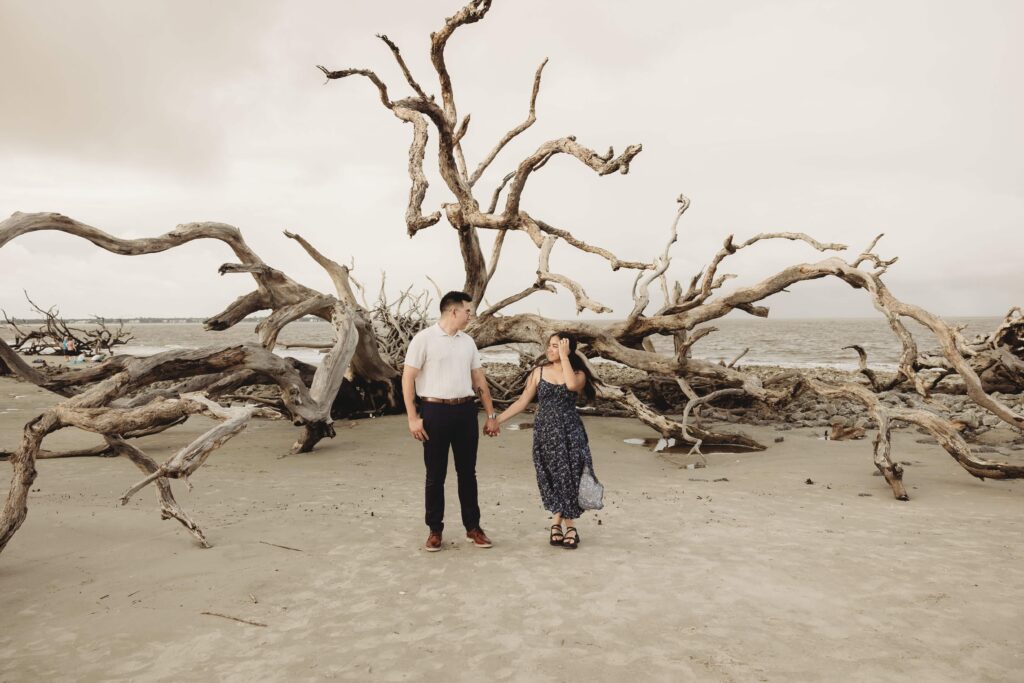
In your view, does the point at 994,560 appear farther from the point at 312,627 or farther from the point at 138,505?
the point at 138,505

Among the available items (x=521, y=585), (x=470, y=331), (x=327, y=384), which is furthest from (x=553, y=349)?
(x=470, y=331)

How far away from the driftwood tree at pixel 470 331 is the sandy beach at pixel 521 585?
528 millimetres

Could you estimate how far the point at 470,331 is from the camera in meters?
10.7

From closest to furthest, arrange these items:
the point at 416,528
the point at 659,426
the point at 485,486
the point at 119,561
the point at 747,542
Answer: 1. the point at 119,561
2. the point at 747,542
3. the point at 416,528
4. the point at 485,486
5. the point at 659,426

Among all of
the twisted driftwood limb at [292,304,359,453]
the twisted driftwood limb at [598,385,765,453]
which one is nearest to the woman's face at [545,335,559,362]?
the twisted driftwood limb at [598,385,765,453]

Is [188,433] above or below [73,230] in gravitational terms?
below

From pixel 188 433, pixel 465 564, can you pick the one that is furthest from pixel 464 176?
pixel 465 564

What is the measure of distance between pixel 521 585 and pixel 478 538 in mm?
771

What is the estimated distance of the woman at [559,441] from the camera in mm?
4867

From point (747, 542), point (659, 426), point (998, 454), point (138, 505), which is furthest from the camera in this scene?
point (659, 426)

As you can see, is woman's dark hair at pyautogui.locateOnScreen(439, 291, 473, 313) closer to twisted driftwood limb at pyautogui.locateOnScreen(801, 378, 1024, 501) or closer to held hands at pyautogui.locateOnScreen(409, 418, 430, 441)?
held hands at pyautogui.locateOnScreen(409, 418, 430, 441)

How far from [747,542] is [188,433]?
799 cm

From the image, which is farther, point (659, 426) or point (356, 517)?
point (659, 426)

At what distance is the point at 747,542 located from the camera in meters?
4.84
